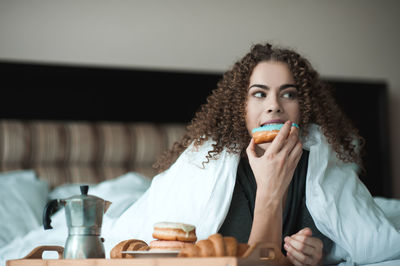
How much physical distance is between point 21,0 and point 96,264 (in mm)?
2203

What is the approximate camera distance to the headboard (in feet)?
8.33

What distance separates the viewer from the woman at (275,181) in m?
1.19

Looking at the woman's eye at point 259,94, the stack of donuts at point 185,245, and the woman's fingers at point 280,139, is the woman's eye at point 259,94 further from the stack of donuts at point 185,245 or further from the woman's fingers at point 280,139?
the stack of donuts at point 185,245

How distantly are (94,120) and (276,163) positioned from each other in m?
1.80

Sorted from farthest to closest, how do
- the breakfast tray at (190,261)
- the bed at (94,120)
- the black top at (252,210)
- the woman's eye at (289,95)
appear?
1. the bed at (94,120)
2. the woman's eye at (289,95)
3. the black top at (252,210)
4. the breakfast tray at (190,261)

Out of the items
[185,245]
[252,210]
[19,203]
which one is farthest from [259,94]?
[19,203]

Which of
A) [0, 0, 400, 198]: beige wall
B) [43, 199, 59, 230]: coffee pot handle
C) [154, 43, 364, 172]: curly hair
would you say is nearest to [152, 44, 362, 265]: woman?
[154, 43, 364, 172]: curly hair

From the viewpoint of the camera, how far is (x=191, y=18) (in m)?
2.98

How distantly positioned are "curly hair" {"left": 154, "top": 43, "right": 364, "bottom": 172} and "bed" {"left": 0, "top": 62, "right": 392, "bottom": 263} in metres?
0.77

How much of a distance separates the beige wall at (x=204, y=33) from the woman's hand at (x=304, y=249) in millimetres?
2005

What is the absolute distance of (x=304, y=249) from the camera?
1.06m

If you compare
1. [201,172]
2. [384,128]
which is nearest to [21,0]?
[201,172]

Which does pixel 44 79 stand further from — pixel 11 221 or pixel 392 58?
pixel 392 58

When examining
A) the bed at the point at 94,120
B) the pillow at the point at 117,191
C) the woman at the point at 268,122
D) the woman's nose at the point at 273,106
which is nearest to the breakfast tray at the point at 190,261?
the woman at the point at 268,122
